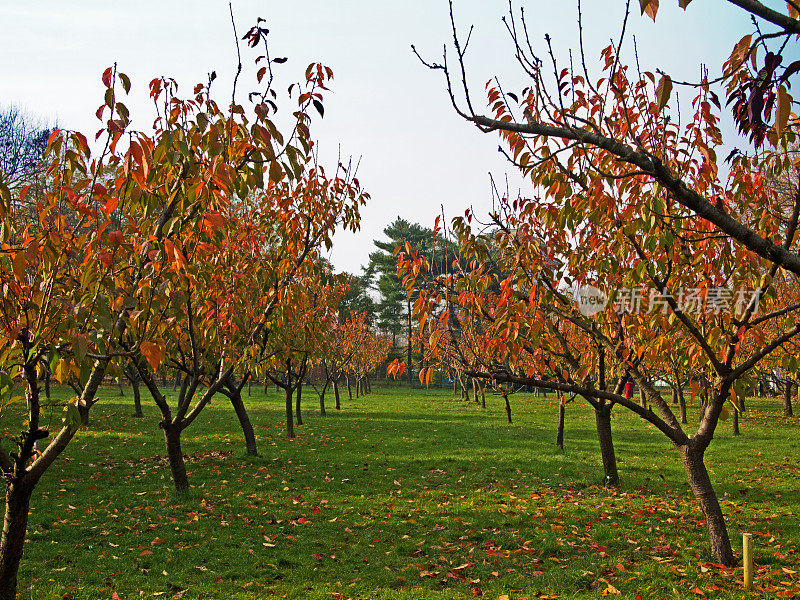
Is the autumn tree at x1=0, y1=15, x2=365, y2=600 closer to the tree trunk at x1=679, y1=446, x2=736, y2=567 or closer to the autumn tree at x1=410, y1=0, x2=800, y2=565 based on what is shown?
the autumn tree at x1=410, y1=0, x2=800, y2=565


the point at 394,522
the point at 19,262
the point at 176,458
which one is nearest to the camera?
the point at 19,262

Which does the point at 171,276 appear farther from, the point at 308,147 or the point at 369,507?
the point at 369,507

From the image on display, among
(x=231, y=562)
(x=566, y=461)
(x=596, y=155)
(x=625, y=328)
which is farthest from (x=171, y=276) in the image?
(x=566, y=461)

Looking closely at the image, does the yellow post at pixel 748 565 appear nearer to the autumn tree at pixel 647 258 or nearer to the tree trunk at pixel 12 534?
the autumn tree at pixel 647 258

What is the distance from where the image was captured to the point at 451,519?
793 centimetres

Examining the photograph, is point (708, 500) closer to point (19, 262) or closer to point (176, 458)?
point (19, 262)

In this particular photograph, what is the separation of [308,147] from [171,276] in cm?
183

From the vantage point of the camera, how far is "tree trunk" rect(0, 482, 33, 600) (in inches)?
169

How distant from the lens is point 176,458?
28.6 feet

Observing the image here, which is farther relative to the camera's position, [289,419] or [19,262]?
[289,419]

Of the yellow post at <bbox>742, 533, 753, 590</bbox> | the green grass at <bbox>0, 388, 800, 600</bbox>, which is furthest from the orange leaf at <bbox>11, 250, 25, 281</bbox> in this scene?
the yellow post at <bbox>742, 533, 753, 590</bbox>

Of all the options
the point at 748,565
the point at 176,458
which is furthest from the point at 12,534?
the point at 748,565

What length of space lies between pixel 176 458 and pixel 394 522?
3.74 m

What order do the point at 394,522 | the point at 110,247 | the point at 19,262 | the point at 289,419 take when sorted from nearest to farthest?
the point at 19,262, the point at 110,247, the point at 394,522, the point at 289,419
